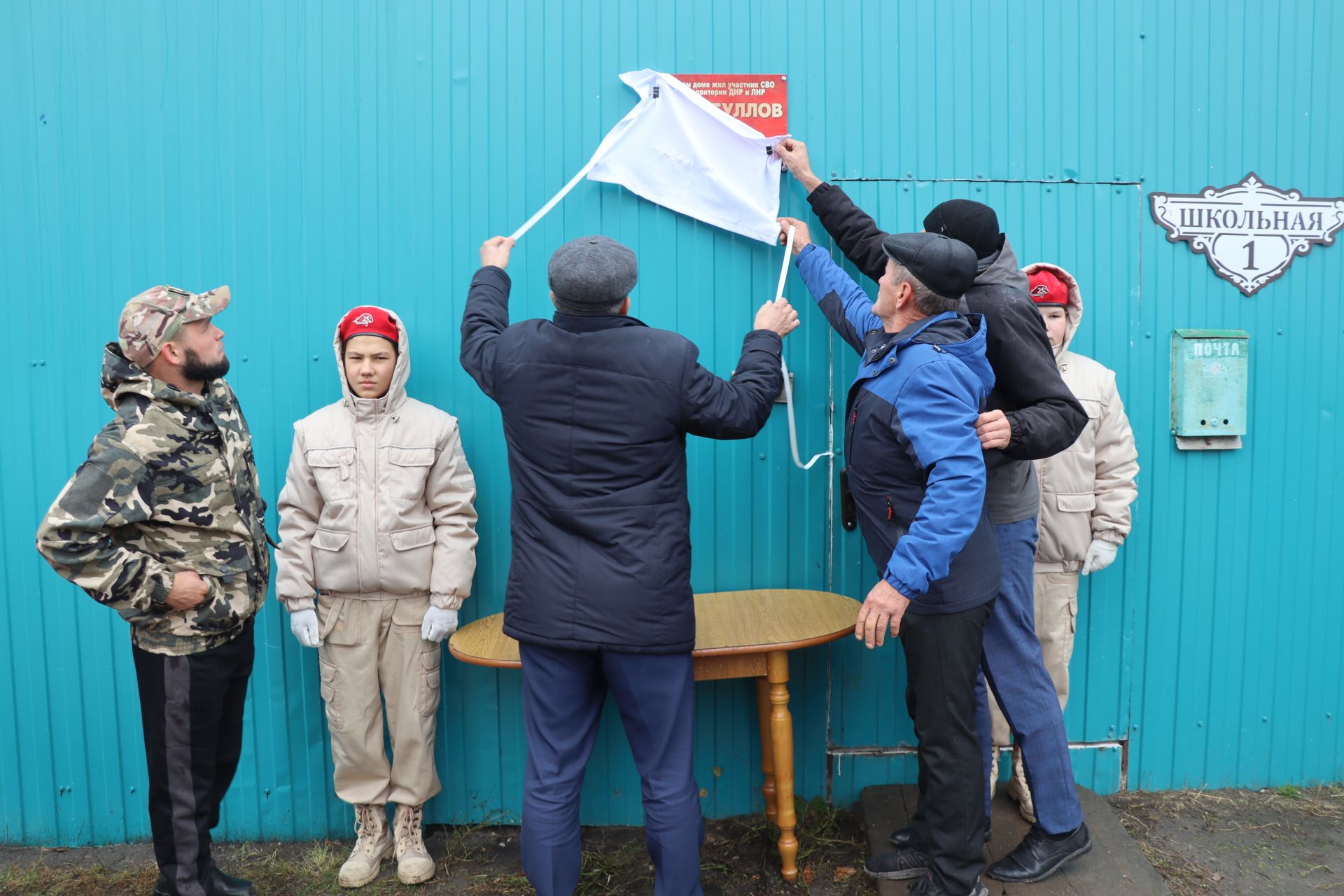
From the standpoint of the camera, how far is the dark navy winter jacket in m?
2.76

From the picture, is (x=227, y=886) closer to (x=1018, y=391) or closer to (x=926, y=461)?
(x=926, y=461)

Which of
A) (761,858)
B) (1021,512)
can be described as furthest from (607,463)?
(761,858)

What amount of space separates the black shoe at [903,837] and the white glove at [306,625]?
88.2 inches

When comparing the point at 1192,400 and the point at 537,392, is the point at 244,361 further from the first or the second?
the point at 1192,400

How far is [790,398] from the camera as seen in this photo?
374 centimetres

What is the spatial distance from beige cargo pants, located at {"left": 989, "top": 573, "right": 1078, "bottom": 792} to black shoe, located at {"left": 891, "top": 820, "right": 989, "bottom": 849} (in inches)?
17.6

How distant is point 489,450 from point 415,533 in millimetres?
510

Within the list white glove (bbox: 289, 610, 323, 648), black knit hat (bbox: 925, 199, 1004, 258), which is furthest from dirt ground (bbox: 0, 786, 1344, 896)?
black knit hat (bbox: 925, 199, 1004, 258)

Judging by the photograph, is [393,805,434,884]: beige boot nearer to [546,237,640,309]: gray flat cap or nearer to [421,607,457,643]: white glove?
[421,607,457,643]: white glove

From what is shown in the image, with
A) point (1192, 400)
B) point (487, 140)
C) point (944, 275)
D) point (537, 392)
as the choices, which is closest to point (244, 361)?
point (487, 140)

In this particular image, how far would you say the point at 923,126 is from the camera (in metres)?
3.78

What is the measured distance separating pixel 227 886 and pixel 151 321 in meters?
1.96

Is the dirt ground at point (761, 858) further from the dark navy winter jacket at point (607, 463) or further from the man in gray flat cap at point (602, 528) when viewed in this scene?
the dark navy winter jacket at point (607, 463)

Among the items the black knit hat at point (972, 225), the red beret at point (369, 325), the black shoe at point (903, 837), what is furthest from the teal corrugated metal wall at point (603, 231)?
the black knit hat at point (972, 225)
